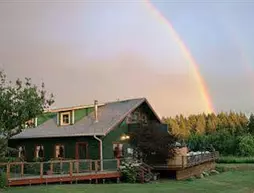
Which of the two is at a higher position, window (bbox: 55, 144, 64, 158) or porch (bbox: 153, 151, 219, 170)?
window (bbox: 55, 144, 64, 158)

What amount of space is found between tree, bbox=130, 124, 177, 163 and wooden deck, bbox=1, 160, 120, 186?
2.82 m

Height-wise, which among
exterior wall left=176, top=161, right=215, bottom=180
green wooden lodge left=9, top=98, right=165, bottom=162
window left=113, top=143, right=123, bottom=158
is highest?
green wooden lodge left=9, top=98, right=165, bottom=162

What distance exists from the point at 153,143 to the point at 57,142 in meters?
8.28

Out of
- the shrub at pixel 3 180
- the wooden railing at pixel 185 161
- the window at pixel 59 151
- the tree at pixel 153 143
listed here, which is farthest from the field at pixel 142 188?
the window at pixel 59 151

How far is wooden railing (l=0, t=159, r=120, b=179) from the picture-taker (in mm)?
22938

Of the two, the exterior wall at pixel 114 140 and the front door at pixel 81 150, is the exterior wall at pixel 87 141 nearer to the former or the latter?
the exterior wall at pixel 114 140

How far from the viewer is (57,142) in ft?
106

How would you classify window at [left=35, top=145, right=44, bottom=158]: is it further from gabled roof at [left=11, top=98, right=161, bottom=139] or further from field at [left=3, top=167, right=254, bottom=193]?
field at [left=3, top=167, right=254, bottom=193]

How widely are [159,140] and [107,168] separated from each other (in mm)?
4509

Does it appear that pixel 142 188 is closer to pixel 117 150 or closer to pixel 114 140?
pixel 117 150

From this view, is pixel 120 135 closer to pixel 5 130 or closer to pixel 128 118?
pixel 128 118

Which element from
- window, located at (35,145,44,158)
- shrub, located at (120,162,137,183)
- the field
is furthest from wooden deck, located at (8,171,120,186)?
window, located at (35,145,44,158)

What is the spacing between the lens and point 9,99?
62.3 ft

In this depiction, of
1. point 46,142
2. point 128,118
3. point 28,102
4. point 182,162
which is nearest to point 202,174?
point 182,162
